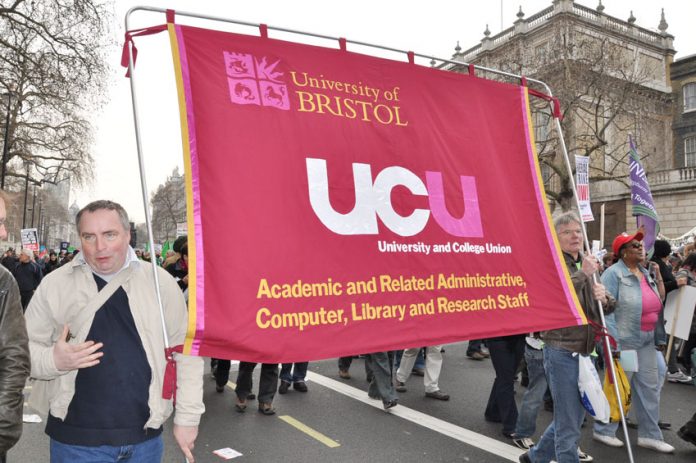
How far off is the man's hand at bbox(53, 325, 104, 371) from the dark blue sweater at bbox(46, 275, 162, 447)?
4.6 inches

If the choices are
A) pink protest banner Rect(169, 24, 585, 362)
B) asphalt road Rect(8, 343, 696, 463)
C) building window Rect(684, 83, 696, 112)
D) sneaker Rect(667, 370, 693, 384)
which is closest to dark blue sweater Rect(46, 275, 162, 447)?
pink protest banner Rect(169, 24, 585, 362)

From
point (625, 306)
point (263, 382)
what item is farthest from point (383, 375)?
point (625, 306)

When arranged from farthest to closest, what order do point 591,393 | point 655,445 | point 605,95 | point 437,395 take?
1. point 605,95
2. point 437,395
3. point 655,445
4. point 591,393

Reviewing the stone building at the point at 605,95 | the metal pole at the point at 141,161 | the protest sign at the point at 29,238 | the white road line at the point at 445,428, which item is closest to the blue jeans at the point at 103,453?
the metal pole at the point at 141,161

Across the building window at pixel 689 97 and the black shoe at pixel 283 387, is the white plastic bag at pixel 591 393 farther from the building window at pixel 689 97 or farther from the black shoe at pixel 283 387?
the building window at pixel 689 97

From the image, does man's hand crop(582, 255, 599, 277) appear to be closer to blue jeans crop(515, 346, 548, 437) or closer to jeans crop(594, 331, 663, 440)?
blue jeans crop(515, 346, 548, 437)

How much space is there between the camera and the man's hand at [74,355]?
87.0 inches

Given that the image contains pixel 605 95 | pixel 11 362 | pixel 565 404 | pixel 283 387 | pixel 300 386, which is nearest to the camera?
pixel 11 362

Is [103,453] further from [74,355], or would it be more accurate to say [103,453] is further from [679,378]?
[679,378]

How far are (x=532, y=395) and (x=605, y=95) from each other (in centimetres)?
2262

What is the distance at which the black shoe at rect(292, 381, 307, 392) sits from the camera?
7241 millimetres

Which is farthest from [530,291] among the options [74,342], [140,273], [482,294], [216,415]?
[216,415]

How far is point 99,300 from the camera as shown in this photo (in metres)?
2.38

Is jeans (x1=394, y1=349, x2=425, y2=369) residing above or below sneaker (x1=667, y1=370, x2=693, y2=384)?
above
